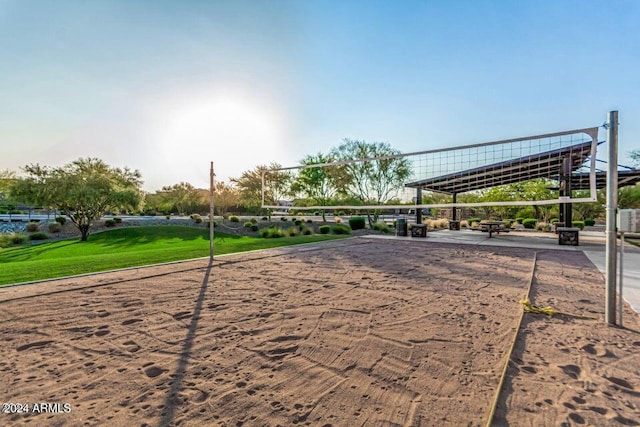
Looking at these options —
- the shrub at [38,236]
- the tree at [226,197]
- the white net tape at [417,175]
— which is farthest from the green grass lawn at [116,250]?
the tree at [226,197]

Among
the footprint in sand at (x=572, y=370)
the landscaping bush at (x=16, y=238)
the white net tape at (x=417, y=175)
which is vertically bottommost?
the landscaping bush at (x=16, y=238)

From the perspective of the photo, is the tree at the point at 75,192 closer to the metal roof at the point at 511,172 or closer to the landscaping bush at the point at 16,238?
the landscaping bush at the point at 16,238

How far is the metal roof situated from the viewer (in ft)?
34.6

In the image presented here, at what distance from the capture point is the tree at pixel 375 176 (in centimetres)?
1895

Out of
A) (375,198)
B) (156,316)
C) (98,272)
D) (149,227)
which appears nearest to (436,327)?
(156,316)

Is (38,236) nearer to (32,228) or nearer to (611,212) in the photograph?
(32,228)

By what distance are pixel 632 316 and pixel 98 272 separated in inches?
294

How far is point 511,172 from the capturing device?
41.4ft

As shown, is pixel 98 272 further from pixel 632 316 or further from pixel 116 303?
pixel 632 316

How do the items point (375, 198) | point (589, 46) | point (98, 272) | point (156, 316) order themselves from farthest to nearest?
point (375, 198)
point (589, 46)
point (98, 272)
point (156, 316)

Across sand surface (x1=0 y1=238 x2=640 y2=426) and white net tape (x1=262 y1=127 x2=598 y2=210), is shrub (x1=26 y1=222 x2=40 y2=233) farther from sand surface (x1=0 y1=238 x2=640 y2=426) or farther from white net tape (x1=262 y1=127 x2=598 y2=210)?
sand surface (x1=0 y1=238 x2=640 y2=426)

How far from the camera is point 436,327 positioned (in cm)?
281

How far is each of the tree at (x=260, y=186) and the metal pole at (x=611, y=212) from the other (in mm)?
20241

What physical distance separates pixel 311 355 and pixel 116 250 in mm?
14576
